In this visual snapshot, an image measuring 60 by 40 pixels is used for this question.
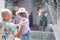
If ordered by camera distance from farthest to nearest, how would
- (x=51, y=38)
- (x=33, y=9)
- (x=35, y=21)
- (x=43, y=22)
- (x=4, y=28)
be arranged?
(x=33, y=9) < (x=35, y=21) < (x=43, y=22) < (x=51, y=38) < (x=4, y=28)

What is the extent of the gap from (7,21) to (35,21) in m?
16.9

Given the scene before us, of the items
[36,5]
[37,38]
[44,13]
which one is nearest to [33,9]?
[36,5]

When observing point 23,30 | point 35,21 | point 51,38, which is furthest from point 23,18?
point 35,21

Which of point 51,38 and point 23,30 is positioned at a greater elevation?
point 23,30

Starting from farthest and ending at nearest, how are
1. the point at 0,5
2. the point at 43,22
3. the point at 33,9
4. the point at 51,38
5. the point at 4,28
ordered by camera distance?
the point at 33,9 → the point at 43,22 → the point at 51,38 → the point at 0,5 → the point at 4,28

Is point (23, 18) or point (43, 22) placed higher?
point (23, 18)

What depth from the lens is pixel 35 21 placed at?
2247cm

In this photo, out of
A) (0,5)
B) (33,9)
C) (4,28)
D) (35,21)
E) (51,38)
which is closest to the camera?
(4,28)

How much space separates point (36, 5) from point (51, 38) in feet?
41.7

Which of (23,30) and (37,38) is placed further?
(37,38)

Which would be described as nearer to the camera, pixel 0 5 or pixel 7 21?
pixel 7 21

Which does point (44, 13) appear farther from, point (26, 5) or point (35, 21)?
point (26, 5)

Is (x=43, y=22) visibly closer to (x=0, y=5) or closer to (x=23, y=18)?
(x=0, y=5)

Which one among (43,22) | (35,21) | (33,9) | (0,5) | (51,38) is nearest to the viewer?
(0,5)
